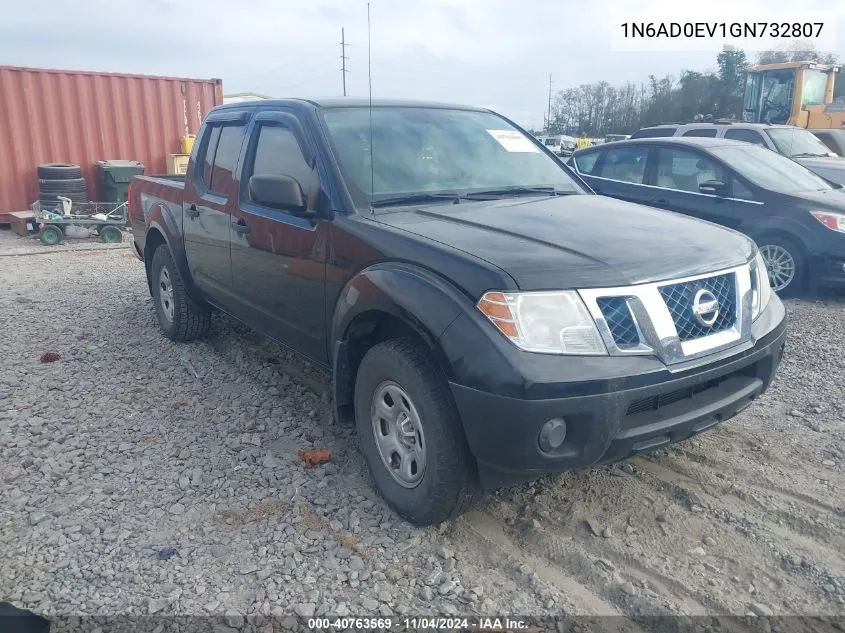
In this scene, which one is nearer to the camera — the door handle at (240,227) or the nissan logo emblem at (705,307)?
the nissan logo emblem at (705,307)

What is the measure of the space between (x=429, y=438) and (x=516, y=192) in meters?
1.70

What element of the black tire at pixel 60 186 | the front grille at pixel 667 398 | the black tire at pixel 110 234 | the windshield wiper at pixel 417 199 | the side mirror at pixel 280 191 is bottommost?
the black tire at pixel 110 234

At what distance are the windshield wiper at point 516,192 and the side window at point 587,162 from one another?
4.84 meters

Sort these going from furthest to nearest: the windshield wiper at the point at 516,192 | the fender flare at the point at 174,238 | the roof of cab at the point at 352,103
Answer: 1. the fender flare at the point at 174,238
2. the roof of cab at the point at 352,103
3. the windshield wiper at the point at 516,192

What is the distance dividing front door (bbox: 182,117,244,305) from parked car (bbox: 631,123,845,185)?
7.08 m

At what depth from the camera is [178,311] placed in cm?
554

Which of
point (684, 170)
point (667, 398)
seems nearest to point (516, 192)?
point (667, 398)

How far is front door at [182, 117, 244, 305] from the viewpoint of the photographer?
4594 mm

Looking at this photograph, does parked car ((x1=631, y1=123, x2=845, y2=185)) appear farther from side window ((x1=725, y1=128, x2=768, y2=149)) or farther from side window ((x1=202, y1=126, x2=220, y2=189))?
side window ((x1=202, y1=126, x2=220, y2=189))

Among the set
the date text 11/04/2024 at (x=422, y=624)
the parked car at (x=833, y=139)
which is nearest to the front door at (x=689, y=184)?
the date text 11/04/2024 at (x=422, y=624)

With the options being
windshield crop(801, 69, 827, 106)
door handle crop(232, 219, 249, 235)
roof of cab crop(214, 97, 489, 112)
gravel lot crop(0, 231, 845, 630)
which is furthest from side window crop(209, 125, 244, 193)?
windshield crop(801, 69, 827, 106)

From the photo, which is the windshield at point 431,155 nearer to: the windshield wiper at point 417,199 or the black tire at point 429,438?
the windshield wiper at point 417,199

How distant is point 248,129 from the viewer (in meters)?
4.49

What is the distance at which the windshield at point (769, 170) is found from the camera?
7332 millimetres
